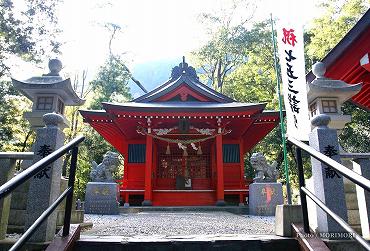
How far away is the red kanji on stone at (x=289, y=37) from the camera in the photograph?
8.19 m

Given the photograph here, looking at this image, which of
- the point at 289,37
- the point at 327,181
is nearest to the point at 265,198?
the point at 289,37

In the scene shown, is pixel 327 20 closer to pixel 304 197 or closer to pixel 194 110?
pixel 194 110

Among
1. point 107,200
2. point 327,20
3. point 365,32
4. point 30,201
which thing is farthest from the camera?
point 327,20

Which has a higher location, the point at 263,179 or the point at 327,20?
the point at 327,20

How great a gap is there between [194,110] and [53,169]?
975 centimetres

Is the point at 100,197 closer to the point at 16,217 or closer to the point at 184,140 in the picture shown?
the point at 184,140

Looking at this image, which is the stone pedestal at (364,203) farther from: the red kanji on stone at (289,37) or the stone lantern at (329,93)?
the red kanji on stone at (289,37)

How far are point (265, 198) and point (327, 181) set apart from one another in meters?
7.52

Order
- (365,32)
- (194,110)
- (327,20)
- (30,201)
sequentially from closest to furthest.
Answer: (30,201)
(365,32)
(194,110)
(327,20)

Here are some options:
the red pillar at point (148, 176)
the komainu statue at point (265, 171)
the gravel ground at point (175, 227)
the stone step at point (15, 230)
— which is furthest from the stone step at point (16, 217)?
the red pillar at point (148, 176)

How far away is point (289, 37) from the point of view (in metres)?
8.25

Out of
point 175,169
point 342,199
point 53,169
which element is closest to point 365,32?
point 342,199

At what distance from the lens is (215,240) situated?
3.54 m

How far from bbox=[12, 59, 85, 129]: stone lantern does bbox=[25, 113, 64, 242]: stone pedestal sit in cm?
393
